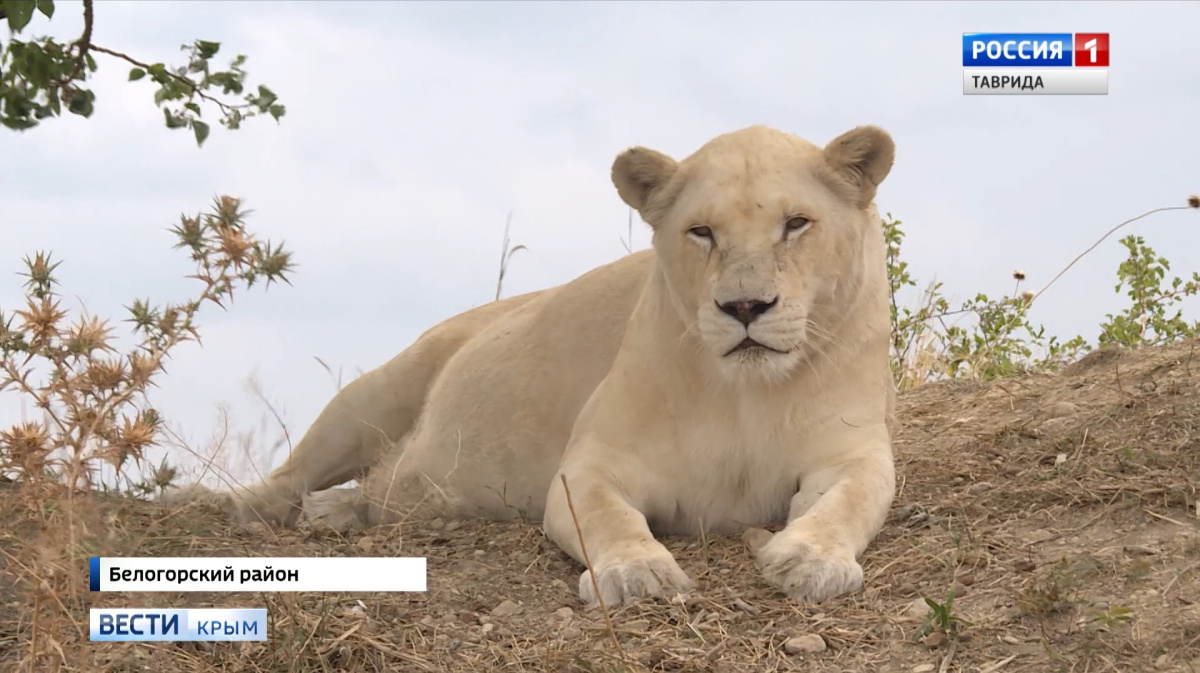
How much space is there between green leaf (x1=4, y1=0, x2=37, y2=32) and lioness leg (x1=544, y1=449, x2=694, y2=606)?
2.36m

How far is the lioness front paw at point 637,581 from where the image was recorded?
4125 mm

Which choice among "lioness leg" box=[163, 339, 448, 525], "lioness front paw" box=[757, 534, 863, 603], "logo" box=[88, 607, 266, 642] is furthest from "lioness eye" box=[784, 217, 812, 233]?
"lioness leg" box=[163, 339, 448, 525]

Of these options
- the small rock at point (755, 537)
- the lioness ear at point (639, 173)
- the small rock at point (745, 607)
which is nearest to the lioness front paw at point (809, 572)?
the small rock at point (745, 607)

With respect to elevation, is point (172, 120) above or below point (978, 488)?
above

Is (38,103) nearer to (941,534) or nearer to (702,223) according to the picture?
(702,223)

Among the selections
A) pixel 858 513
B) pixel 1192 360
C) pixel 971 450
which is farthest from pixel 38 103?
pixel 1192 360

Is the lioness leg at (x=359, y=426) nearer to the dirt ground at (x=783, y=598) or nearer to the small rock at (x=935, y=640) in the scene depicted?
the dirt ground at (x=783, y=598)

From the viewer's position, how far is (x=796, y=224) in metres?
4.52

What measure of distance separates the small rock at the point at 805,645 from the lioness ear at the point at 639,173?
5.70ft

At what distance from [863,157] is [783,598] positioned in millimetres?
1564

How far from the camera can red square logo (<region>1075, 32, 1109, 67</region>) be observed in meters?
6.94

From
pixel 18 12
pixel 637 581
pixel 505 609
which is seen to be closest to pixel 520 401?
pixel 505 609

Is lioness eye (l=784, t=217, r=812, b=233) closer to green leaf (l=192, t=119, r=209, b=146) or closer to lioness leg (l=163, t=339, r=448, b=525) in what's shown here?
green leaf (l=192, t=119, r=209, b=146)

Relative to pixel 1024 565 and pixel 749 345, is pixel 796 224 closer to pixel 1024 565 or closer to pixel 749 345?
pixel 749 345
